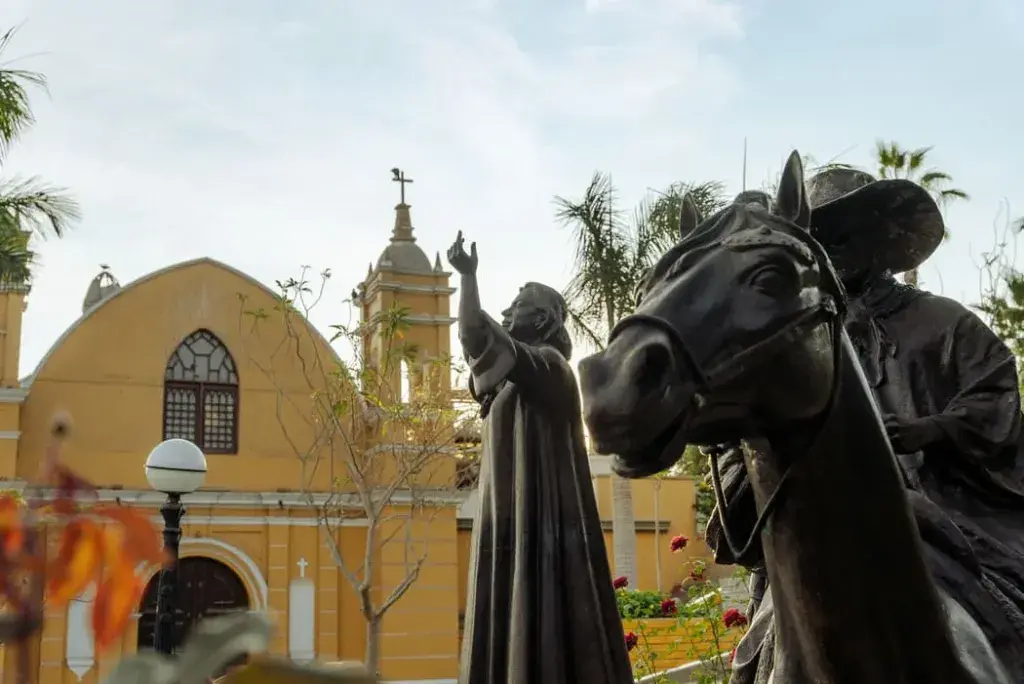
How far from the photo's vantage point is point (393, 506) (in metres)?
21.1

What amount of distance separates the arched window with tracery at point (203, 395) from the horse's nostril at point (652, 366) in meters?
20.1

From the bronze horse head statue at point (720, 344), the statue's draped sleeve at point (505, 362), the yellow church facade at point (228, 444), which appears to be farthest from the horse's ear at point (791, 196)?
the yellow church facade at point (228, 444)

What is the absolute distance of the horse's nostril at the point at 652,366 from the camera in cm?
162

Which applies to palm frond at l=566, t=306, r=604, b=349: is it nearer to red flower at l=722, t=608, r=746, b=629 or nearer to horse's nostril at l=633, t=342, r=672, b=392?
red flower at l=722, t=608, r=746, b=629

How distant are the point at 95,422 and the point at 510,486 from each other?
57.1 ft

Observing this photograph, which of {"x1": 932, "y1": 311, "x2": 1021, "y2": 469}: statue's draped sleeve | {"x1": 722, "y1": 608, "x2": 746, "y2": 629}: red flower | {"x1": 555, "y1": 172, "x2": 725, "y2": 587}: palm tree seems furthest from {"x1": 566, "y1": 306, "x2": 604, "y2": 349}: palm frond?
{"x1": 932, "y1": 311, "x2": 1021, "y2": 469}: statue's draped sleeve

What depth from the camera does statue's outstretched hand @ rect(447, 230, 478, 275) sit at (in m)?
4.34

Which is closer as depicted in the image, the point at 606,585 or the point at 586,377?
the point at 586,377

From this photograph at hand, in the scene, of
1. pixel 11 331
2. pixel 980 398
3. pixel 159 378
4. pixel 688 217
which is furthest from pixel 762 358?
pixel 11 331

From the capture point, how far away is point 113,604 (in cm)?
65

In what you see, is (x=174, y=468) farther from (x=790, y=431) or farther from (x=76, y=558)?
(x=76, y=558)

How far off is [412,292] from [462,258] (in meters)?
19.6

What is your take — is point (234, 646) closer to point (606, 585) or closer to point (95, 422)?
point (606, 585)

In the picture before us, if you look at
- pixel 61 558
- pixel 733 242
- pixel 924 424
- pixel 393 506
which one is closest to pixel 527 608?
pixel 924 424
